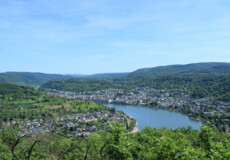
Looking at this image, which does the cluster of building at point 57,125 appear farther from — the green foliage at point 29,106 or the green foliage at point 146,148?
the green foliage at point 146,148

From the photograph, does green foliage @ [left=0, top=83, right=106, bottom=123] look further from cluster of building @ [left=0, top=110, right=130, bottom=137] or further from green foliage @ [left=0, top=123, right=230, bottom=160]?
green foliage @ [left=0, top=123, right=230, bottom=160]

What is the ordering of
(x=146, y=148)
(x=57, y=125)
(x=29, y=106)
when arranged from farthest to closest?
(x=29, y=106) < (x=57, y=125) < (x=146, y=148)

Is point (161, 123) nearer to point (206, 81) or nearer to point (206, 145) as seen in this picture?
point (206, 145)

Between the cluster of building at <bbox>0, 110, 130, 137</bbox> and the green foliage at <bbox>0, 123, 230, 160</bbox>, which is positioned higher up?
the green foliage at <bbox>0, 123, 230, 160</bbox>

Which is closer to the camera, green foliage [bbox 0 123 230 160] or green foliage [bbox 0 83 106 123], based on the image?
green foliage [bbox 0 123 230 160]

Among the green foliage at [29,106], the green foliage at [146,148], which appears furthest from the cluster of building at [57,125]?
the green foliage at [146,148]

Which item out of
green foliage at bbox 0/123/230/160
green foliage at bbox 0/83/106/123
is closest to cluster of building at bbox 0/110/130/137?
green foliage at bbox 0/83/106/123

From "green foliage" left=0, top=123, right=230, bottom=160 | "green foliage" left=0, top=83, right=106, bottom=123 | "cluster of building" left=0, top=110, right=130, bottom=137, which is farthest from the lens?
"green foliage" left=0, top=83, right=106, bottom=123

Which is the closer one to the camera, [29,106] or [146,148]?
[146,148]

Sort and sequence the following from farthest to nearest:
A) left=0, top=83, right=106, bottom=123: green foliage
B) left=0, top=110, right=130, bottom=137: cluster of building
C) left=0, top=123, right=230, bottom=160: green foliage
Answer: left=0, top=83, right=106, bottom=123: green foliage < left=0, top=110, right=130, bottom=137: cluster of building < left=0, top=123, right=230, bottom=160: green foliage

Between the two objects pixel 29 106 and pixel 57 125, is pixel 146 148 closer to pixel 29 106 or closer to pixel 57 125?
pixel 57 125

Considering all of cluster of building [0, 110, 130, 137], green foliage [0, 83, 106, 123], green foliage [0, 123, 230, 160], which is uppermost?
green foliage [0, 123, 230, 160]

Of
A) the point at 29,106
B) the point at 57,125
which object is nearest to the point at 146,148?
the point at 57,125
